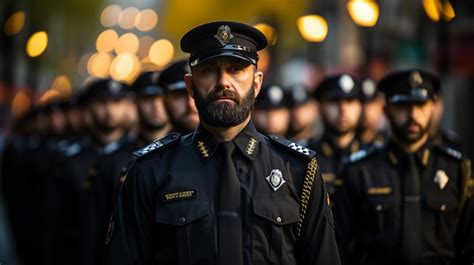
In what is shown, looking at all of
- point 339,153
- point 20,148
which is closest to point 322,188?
point 339,153

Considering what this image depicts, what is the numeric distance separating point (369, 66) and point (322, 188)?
1558cm

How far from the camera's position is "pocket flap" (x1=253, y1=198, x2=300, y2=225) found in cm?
568

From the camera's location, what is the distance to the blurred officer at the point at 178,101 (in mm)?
8836

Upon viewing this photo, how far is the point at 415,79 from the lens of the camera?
836 centimetres

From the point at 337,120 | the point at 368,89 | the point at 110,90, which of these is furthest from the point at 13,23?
the point at 337,120

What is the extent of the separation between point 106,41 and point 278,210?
192ft

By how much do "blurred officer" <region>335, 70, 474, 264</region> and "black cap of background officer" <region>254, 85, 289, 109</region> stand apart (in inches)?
145

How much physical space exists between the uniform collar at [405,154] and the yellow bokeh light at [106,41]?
54.2m

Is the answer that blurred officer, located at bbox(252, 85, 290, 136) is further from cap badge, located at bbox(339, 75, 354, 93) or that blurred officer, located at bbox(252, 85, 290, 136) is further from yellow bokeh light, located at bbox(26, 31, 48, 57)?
yellow bokeh light, located at bbox(26, 31, 48, 57)

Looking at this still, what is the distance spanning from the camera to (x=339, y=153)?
35.4 ft

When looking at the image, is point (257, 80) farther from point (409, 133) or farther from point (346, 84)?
point (346, 84)

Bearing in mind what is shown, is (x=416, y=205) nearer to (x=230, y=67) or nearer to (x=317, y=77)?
(x=230, y=67)

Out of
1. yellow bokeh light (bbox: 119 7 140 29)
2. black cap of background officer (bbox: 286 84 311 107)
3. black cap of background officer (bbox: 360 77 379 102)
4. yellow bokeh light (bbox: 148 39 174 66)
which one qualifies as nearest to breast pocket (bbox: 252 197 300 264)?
black cap of background officer (bbox: 360 77 379 102)

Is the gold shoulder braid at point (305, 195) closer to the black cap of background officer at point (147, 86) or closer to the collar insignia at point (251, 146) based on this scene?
the collar insignia at point (251, 146)
